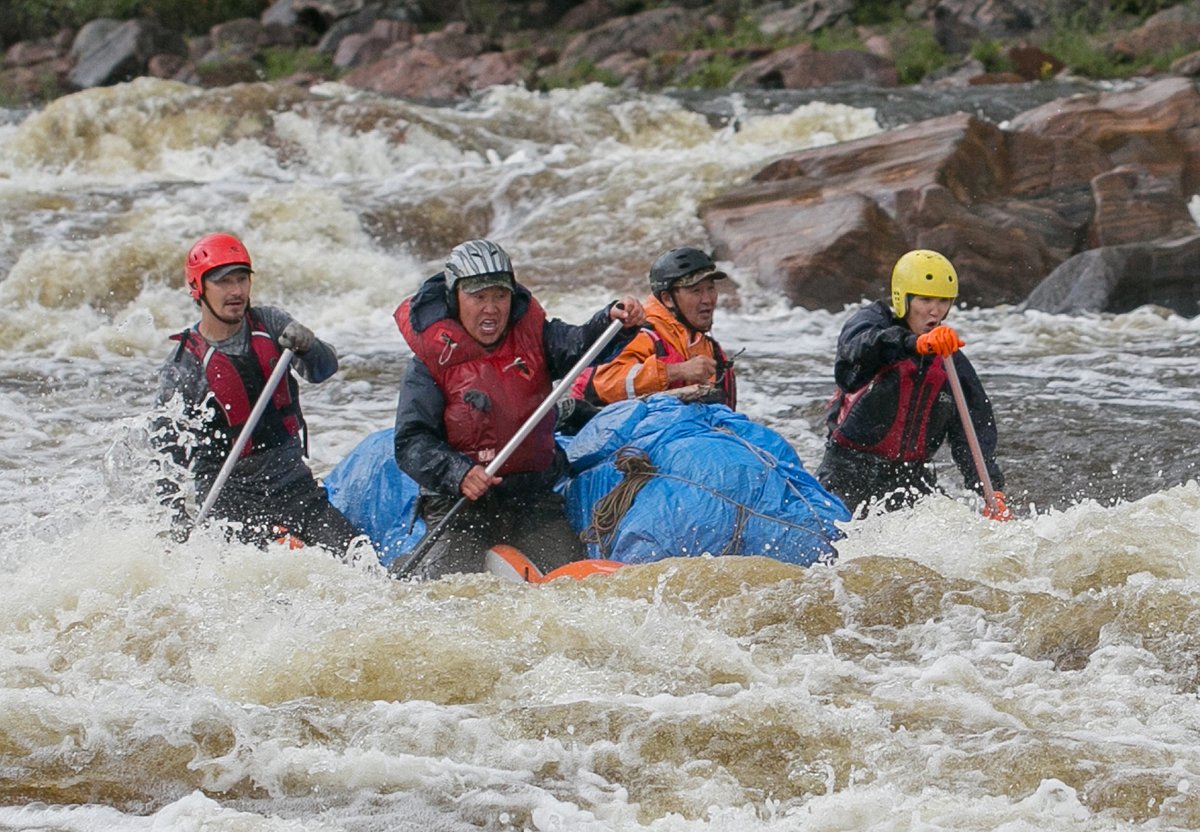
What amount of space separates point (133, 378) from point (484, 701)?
7515 millimetres

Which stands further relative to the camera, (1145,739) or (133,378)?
(133,378)

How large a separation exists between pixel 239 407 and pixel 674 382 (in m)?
1.76

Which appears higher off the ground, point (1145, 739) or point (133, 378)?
point (133, 378)

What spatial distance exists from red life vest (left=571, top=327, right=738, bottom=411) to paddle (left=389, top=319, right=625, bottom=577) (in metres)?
0.65

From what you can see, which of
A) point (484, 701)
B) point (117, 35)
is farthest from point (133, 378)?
point (117, 35)

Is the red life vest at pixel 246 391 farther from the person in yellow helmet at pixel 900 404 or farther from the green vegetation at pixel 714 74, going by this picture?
the green vegetation at pixel 714 74

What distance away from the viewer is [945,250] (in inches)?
524

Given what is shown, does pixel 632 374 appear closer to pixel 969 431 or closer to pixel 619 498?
pixel 619 498

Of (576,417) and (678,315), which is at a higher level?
(678,315)

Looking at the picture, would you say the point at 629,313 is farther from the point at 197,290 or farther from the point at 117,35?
the point at 117,35

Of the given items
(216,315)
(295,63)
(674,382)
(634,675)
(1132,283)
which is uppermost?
(295,63)

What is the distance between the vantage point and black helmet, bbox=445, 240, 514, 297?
239 inches

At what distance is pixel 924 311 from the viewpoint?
6.93 meters

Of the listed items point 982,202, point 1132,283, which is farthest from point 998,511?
point 982,202
